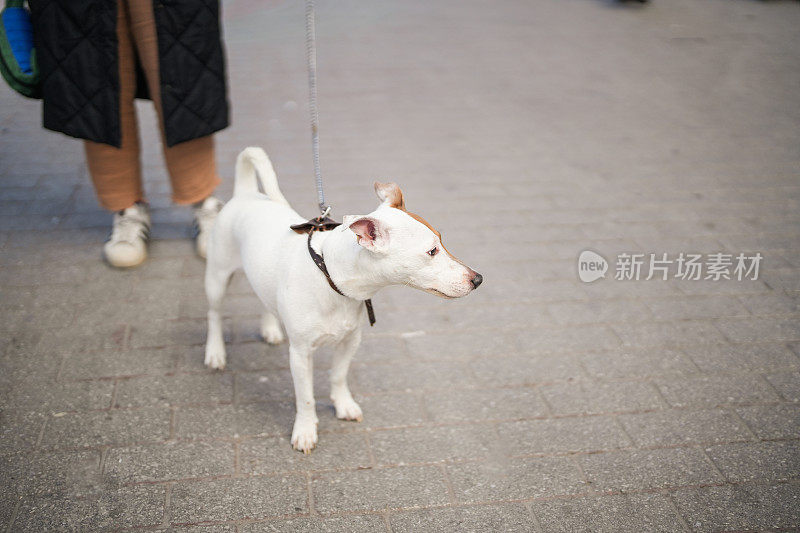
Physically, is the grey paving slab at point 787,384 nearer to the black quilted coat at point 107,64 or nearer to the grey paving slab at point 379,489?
the grey paving slab at point 379,489

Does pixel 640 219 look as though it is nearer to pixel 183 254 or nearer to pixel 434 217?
pixel 434 217

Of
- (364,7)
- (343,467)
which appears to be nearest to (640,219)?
(343,467)

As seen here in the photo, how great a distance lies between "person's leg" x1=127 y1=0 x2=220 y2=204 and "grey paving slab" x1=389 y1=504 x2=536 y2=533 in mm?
2619

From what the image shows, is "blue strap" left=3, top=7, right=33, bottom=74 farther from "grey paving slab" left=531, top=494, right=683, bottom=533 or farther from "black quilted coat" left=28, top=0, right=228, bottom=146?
"grey paving slab" left=531, top=494, right=683, bottom=533

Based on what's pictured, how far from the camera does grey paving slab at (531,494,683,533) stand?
8.39 ft

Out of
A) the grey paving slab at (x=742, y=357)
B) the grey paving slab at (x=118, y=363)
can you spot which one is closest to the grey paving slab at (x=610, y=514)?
the grey paving slab at (x=742, y=357)

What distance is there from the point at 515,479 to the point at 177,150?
2.84 metres

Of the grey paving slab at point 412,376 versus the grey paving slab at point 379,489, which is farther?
the grey paving slab at point 412,376

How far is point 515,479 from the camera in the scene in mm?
2754

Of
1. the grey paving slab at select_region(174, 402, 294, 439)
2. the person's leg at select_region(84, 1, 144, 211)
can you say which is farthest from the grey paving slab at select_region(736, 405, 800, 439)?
the person's leg at select_region(84, 1, 144, 211)

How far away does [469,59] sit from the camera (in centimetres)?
838

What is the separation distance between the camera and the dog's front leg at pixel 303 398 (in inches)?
104

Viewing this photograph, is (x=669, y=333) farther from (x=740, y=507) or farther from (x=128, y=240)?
(x=128, y=240)

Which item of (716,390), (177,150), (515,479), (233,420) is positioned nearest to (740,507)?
(716,390)
